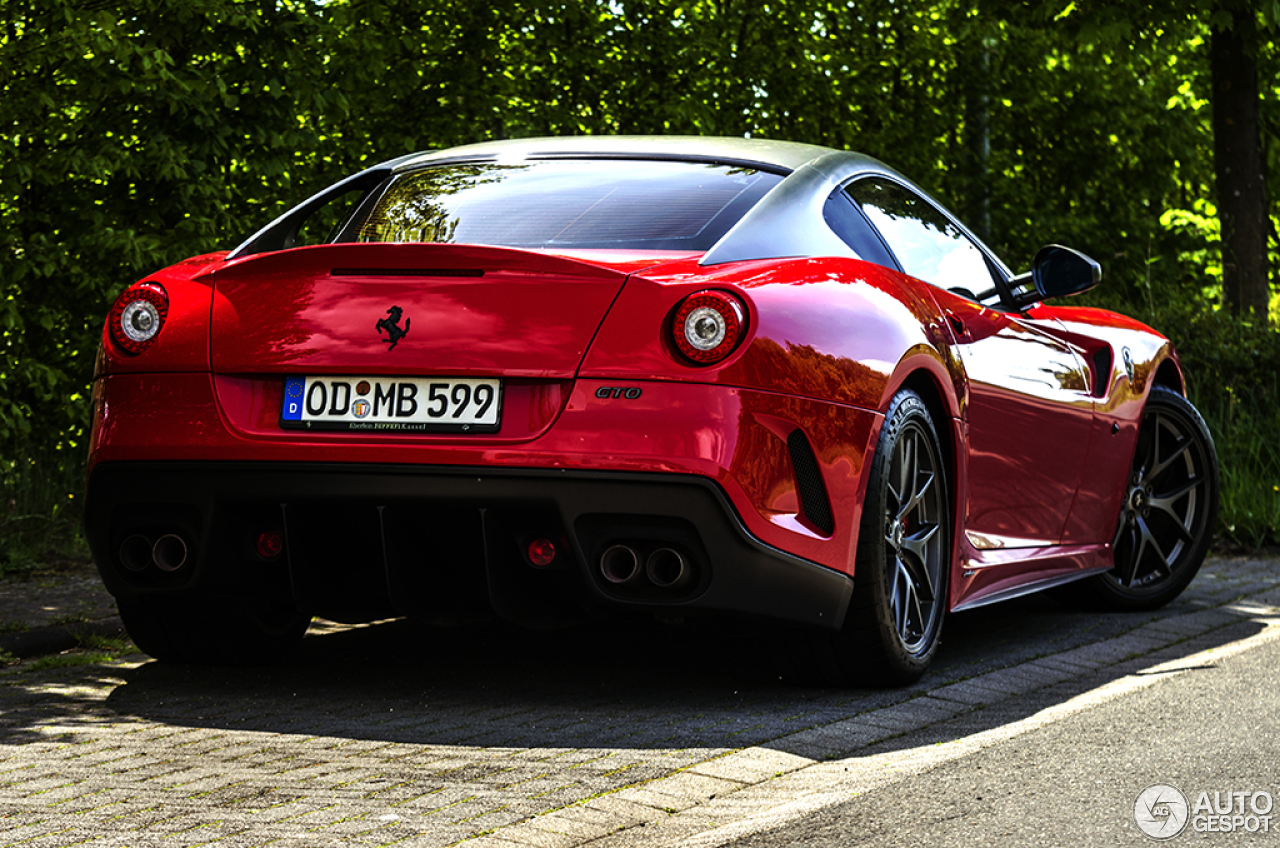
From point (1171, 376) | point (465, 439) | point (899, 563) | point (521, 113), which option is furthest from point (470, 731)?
point (521, 113)

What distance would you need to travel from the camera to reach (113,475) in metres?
4.45

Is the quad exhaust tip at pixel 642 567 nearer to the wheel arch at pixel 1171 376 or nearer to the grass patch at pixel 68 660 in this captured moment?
the grass patch at pixel 68 660

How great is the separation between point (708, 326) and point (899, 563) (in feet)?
3.56

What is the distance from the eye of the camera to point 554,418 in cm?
411

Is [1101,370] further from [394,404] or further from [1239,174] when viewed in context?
[1239,174]

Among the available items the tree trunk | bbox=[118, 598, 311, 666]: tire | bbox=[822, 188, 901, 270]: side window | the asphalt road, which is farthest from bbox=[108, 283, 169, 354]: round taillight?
the tree trunk

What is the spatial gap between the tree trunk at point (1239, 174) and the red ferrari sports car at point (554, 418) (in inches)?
340

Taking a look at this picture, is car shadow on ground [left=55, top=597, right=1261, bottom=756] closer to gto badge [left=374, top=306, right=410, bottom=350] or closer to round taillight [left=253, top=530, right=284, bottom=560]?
round taillight [left=253, top=530, right=284, bottom=560]

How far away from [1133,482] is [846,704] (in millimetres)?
2699

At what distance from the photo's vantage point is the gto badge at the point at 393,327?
13.9 ft

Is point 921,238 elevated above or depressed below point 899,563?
above

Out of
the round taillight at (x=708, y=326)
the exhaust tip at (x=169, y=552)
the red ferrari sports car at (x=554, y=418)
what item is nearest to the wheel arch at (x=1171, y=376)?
the red ferrari sports car at (x=554, y=418)

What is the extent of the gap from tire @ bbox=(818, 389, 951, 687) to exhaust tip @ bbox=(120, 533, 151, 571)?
1.86 metres

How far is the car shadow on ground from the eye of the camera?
4.23 meters
